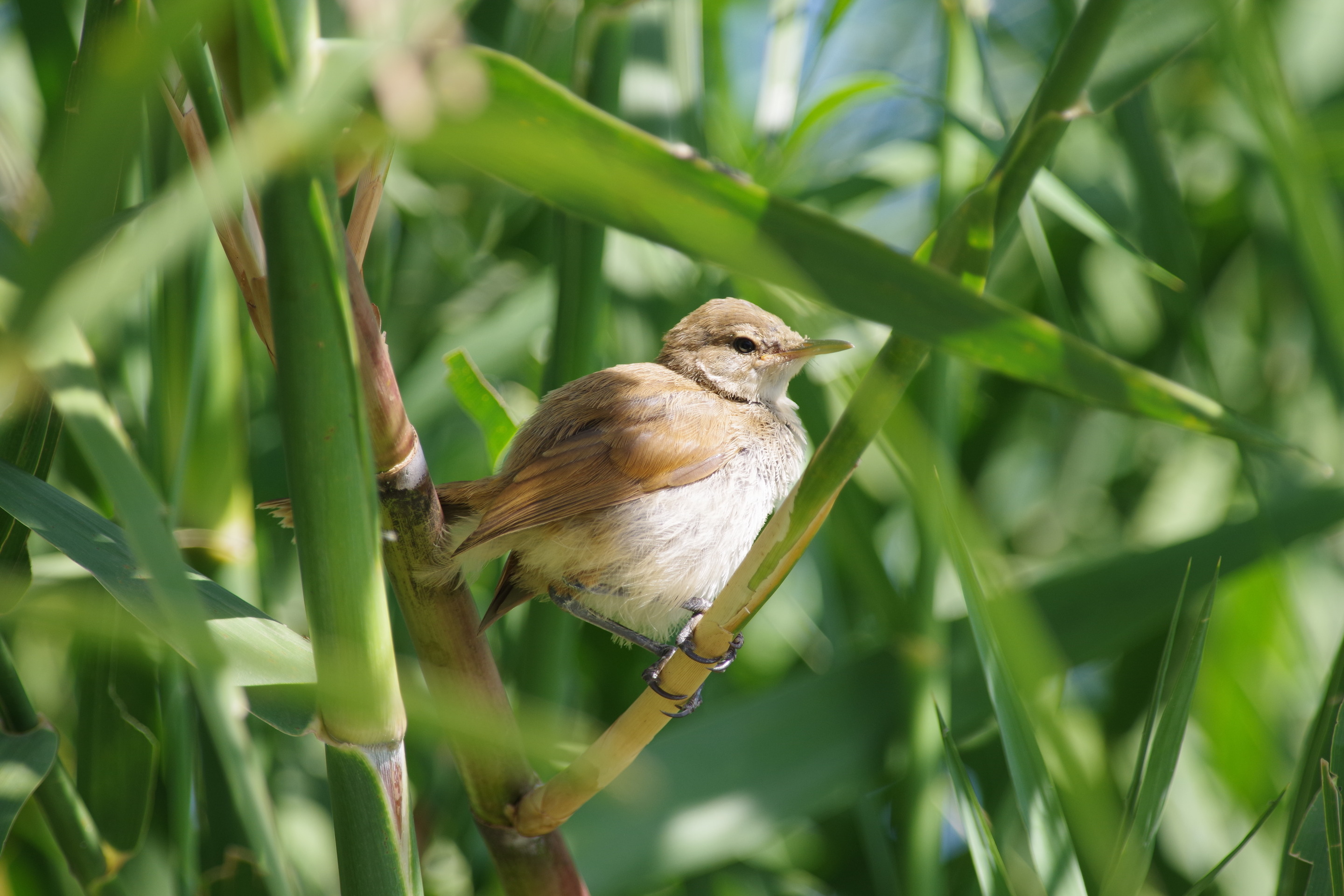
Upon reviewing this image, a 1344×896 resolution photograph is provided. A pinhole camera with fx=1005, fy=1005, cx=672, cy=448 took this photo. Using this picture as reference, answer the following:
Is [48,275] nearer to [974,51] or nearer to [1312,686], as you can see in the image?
[974,51]

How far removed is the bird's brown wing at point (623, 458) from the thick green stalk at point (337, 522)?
2.01ft

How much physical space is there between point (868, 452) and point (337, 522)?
1.65 m

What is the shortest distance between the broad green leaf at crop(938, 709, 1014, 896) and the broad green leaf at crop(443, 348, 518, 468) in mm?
682

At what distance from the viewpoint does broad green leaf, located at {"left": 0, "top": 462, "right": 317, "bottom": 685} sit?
87 cm

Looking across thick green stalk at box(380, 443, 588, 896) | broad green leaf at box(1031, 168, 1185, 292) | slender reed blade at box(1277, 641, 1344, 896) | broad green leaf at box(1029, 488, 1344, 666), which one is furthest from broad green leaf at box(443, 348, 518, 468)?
slender reed blade at box(1277, 641, 1344, 896)

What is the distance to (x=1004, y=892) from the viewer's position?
1080 millimetres

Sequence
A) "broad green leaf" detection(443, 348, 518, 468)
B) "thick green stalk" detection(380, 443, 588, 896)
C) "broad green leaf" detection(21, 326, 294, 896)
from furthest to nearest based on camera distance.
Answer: "broad green leaf" detection(443, 348, 518, 468) < "thick green stalk" detection(380, 443, 588, 896) < "broad green leaf" detection(21, 326, 294, 896)

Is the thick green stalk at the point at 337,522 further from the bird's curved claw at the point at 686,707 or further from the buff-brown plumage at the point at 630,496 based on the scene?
the buff-brown plumage at the point at 630,496

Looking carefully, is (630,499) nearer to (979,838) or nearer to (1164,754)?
(979,838)

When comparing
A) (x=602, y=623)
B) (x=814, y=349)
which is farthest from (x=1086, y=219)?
(x=602, y=623)

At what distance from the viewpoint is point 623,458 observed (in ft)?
5.47

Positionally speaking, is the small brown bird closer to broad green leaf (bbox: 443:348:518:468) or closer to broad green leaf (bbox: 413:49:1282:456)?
broad green leaf (bbox: 443:348:518:468)

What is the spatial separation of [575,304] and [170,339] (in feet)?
2.29

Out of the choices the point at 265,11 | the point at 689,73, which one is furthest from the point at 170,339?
the point at 265,11
